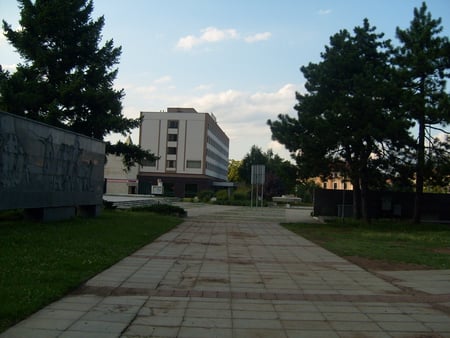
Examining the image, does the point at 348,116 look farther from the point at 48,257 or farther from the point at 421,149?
the point at 48,257

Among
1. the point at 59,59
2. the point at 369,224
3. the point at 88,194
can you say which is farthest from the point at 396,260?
the point at 59,59

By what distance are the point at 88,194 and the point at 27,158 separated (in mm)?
6476

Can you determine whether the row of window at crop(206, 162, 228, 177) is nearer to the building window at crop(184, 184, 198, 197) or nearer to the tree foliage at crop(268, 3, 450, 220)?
the building window at crop(184, 184, 198, 197)


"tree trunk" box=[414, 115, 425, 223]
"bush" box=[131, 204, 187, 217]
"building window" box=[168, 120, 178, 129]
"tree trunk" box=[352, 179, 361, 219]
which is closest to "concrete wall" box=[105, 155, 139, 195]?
"building window" box=[168, 120, 178, 129]

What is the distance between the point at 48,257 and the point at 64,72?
21.3 meters

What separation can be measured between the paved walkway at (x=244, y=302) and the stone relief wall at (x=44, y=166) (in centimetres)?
555

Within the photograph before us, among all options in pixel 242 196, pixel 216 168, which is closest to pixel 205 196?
pixel 242 196

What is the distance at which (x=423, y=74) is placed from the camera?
1059 inches

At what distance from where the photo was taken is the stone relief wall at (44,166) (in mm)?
15203

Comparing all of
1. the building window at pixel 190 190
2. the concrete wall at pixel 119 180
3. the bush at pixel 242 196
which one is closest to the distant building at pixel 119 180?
the concrete wall at pixel 119 180

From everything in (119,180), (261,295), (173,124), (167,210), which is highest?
(173,124)

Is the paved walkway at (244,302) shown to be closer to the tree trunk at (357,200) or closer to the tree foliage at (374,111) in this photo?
the tree foliage at (374,111)

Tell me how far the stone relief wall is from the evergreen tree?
622 inches

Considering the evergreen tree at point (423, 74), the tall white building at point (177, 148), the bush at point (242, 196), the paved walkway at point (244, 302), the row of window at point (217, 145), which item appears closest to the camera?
the paved walkway at point (244, 302)
